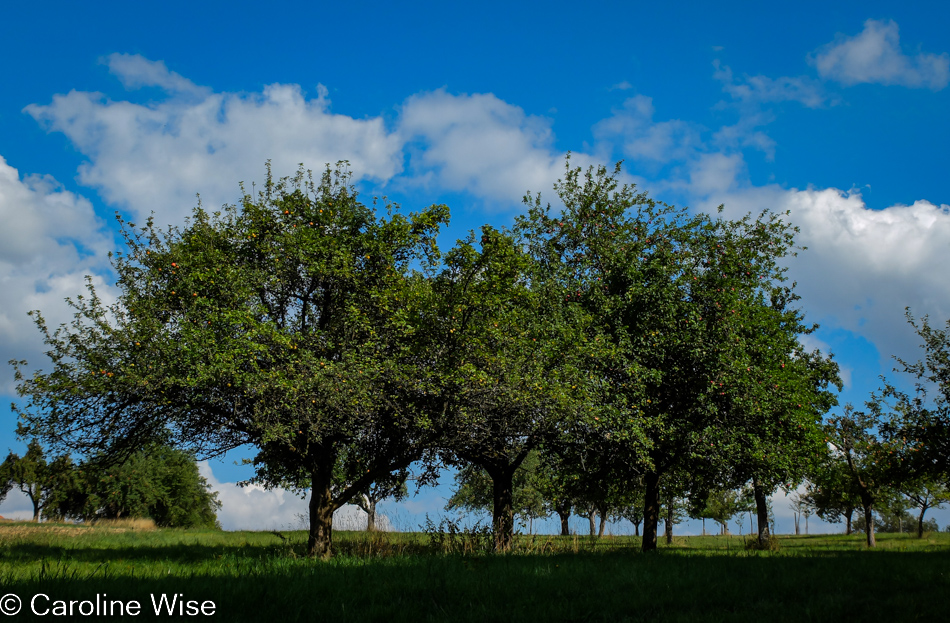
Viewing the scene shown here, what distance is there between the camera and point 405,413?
15.6 metres

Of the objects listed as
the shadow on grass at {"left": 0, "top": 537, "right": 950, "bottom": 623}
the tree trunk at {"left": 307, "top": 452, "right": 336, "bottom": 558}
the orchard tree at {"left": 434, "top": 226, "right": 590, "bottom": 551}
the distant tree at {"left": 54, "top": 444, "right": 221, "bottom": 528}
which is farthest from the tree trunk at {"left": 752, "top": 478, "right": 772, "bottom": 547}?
the distant tree at {"left": 54, "top": 444, "right": 221, "bottom": 528}

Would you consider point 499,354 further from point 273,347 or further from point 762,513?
point 762,513

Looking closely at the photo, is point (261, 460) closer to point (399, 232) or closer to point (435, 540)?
point (435, 540)

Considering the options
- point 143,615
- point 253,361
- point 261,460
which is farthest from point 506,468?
point 143,615

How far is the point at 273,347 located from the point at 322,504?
5.67m

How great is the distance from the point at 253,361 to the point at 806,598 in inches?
474

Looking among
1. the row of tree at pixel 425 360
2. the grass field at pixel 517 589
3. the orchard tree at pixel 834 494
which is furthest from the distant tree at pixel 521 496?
the grass field at pixel 517 589

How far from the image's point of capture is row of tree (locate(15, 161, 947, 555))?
566 inches

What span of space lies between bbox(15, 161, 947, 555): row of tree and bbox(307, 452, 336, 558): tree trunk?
6 centimetres

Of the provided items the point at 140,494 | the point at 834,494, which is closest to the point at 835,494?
the point at 834,494

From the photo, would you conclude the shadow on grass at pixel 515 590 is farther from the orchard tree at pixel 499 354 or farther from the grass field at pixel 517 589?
the orchard tree at pixel 499 354

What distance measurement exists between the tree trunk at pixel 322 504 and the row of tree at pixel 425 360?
0.06 metres

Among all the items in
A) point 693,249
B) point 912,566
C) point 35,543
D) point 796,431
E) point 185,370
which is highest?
point 693,249

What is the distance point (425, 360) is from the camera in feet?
51.9
